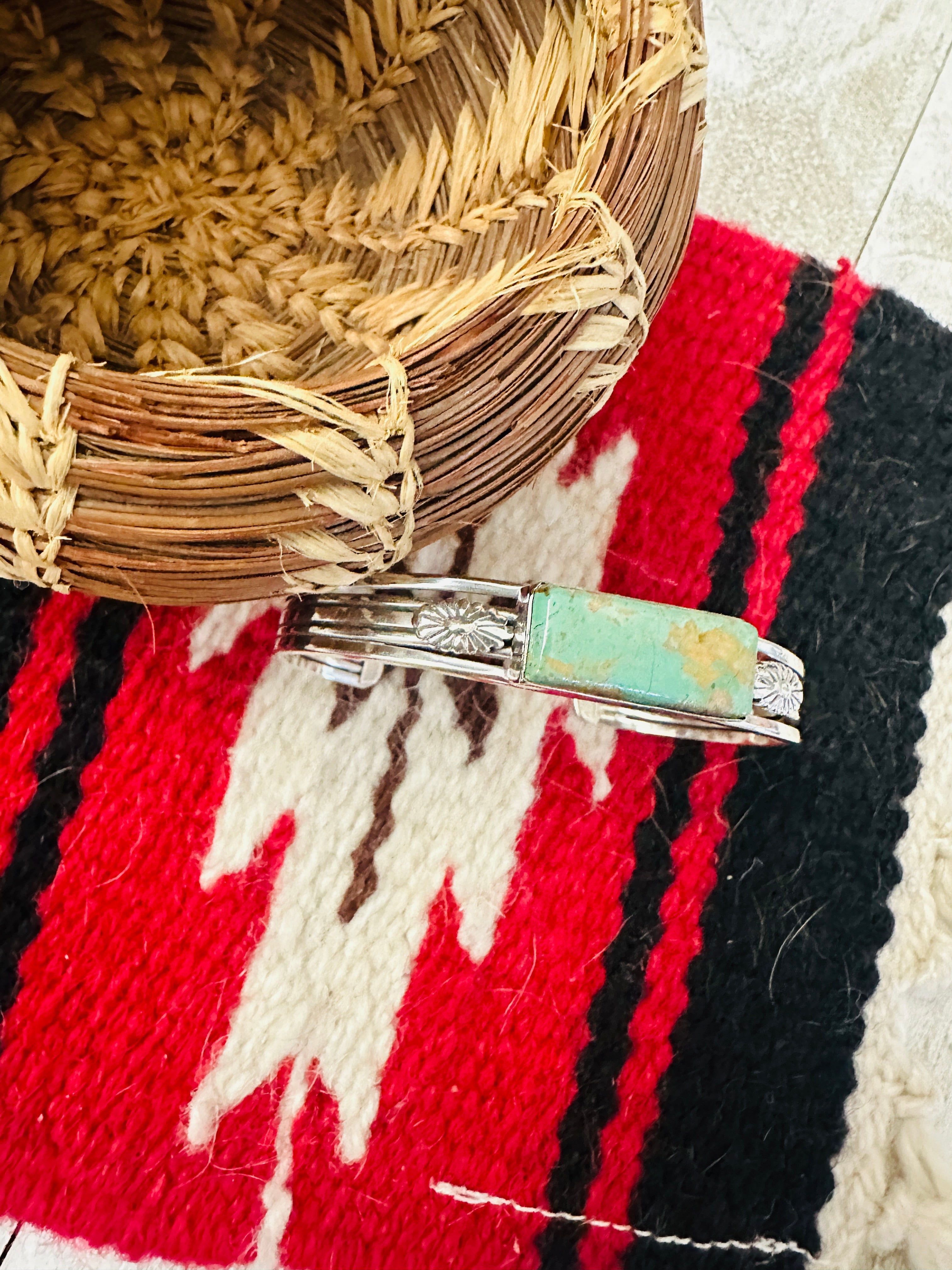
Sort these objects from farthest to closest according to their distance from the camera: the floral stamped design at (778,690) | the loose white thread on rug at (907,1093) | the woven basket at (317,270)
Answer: the loose white thread on rug at (907,1093)
the floral stamped design at (778,690)
the woven basket at (317,270)

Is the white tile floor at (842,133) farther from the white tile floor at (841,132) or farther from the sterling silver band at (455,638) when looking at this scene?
the sterling silver band at (455,638)

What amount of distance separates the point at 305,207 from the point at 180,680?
248mm

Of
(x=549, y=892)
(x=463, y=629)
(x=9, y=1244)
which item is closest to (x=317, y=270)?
(x=463, y=629)

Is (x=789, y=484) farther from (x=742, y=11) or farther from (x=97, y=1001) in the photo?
(x=97, y=1001)

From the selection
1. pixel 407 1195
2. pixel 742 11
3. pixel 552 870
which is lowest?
pixel 407 1195

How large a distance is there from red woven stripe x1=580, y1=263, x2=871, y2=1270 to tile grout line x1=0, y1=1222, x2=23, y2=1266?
0.27m

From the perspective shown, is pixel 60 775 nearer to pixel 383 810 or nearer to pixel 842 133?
pixel 383 810

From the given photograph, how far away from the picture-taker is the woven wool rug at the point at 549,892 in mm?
495

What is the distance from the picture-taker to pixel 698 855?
57cm

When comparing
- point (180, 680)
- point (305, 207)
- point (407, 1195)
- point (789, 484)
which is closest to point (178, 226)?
point (305, 207)

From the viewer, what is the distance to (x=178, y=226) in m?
0.53

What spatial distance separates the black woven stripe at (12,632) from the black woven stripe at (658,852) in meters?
0.32

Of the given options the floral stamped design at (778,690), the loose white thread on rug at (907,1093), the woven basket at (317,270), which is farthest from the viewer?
the loose white thread on rug at (907,1093)

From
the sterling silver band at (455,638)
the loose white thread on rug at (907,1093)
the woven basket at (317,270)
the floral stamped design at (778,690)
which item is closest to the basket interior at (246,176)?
the woven basket at (317,270)
